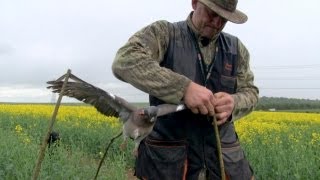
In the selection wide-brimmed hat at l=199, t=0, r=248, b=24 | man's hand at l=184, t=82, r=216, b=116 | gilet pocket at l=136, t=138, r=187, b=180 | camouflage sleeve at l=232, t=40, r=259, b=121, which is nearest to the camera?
man's hand at l=184, t=82, r=216, b=116

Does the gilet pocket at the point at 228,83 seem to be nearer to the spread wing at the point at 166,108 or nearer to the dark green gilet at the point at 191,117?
Result: the dark green gilet at the point at 191,117

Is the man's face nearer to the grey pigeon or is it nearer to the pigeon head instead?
the grey pigeon

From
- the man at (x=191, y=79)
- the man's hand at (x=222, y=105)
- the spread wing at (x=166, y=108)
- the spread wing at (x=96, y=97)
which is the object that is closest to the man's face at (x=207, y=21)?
the man at (x=191, y=79)

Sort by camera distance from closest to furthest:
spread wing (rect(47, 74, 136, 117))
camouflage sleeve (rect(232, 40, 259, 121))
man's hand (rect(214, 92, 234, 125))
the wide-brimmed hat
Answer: spread wing (rect(47, 74, 136, 117)), man's hand (rect(214, 92, 234, 125)), the wide-brimmed hat, camouflage sleeve (rect(232, 40, 259, 121))

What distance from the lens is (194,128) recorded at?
115 inches

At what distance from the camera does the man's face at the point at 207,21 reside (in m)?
2.87

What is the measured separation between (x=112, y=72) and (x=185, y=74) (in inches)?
15.6

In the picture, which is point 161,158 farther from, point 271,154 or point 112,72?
point 271,154

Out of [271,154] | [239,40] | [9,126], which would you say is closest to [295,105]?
[9,126]

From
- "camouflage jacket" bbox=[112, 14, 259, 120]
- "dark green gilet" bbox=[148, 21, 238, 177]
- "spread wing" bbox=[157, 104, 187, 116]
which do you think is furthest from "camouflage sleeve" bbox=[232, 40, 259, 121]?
"spread wing" bbox=[157, 104, 187, 116]

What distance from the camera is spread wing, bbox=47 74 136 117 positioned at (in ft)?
7.55

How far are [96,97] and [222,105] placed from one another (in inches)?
25.4

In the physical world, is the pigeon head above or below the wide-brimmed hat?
below

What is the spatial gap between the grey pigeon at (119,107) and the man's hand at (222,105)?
0.25m
